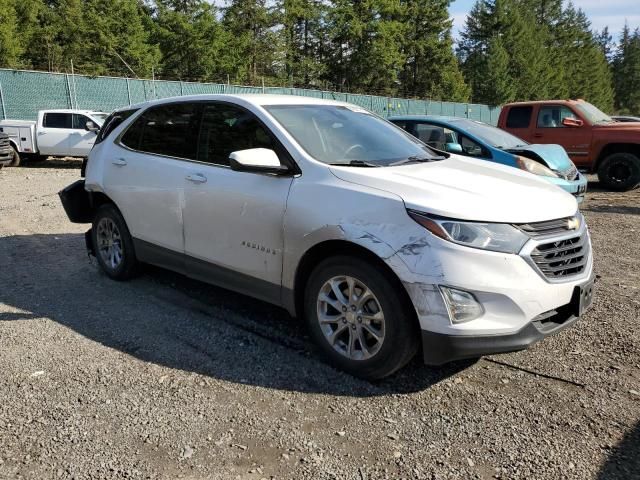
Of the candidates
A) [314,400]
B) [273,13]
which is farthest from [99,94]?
[273,13]

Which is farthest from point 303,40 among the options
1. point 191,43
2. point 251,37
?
point 191,43

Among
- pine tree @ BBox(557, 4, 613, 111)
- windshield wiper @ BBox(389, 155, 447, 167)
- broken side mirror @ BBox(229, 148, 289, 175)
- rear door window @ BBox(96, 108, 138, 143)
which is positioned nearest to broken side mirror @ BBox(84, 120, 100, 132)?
rear door window @ BBox(96, 108, 138, 143)

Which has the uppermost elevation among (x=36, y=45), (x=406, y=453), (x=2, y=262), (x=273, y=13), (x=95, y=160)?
(x=273, y=13)

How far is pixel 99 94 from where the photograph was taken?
21234 mm

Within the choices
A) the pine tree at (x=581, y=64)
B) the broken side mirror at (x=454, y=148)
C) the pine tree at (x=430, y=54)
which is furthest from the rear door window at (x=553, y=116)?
the pine tree at (x=581, y=64)

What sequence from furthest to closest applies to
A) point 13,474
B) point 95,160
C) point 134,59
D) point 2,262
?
point 134,59
point 2,262
point 95,160
point 13,474

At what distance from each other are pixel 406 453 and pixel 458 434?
0.33 metres

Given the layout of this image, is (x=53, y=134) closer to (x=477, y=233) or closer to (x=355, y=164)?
(x=355, y=164)

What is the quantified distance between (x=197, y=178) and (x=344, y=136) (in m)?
1.18

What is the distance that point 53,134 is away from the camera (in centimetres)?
1627

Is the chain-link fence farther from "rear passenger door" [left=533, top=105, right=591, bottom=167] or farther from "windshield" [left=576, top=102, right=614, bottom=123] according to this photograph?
"windshield" [left=576, top=102, right=614, bottom=123]

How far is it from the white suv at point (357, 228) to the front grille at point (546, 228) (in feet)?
0.03

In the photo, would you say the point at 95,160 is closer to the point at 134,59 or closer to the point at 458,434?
the point at 458,434

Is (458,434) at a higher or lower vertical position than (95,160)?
lower
